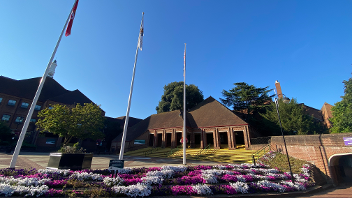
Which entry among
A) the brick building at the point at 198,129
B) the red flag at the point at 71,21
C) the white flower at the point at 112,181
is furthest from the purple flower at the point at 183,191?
the brick building at the point at 198,129

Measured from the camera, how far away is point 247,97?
3550 centimetres

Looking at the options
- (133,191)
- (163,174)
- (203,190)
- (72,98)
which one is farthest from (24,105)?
(203,190)

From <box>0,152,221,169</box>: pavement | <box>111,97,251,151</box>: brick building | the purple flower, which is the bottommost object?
the purple flower

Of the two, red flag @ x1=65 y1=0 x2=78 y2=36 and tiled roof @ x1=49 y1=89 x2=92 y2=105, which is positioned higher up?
tiled roof @ x1=49 y1=89 x2=92 y2=105

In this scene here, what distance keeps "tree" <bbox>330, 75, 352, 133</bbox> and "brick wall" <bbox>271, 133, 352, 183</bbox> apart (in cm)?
1540

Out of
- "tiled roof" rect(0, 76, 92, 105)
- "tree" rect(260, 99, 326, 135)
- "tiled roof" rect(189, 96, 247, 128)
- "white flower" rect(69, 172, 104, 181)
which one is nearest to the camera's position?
"white flower" rect(69, 172, 104, 181)

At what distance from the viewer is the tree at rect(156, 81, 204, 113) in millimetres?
44438

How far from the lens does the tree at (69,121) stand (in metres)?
23.2

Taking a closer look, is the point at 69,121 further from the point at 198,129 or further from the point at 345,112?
the point at 345,112

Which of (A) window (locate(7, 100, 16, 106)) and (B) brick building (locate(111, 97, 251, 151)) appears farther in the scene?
(A) window (locate(7, 100, 16, 106))

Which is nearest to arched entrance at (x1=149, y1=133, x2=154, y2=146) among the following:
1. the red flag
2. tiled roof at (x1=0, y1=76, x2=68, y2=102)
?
the red flag

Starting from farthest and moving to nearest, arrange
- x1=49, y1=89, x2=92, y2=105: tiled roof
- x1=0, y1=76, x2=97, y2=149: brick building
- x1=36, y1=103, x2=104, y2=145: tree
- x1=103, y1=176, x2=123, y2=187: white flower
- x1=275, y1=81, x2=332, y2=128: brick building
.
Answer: x1=275, y1=81, x2=332, y2=128: brick building
x1=49, y1=89, x2=92, y2=105: tiled roof
x1=0, y1=76, x2=97, y2=149: brick building
x1=36, y1=103, x2=104, y2=145: tree
x1=103, y1=176, x2=123, y2=187: white flower

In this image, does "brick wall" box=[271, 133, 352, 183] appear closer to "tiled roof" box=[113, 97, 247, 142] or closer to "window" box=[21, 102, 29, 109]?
"tiled roof" box=[113, 97, 247, 142]

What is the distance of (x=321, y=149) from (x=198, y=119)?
69.4ft
